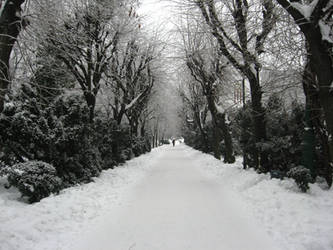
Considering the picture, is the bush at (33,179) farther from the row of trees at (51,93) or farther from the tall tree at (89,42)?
the tall tree at (89,42)

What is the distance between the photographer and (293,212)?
16.5 ft

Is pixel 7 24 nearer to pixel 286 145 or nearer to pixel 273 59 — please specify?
pixel 273 59

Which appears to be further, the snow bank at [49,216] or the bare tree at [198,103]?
the bare tree at [198,103]

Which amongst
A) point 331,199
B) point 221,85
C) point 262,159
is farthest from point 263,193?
point 221,85

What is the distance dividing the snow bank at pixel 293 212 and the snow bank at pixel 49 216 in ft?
12.5

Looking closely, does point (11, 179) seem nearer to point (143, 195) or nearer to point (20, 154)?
point (20, 154)

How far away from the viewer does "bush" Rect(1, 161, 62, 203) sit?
588 cm

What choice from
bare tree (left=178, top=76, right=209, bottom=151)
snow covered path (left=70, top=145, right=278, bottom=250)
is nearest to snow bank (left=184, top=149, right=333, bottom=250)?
snow covered path (left=70, top=145, right=278, bottom=250)

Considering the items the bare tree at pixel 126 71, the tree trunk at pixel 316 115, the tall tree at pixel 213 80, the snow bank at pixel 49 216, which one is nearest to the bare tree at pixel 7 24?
the snow bank at pixel 49 216

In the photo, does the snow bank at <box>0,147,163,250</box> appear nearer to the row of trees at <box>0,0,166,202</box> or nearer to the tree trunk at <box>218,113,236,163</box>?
the row of trees at <box>0,0,166,202</box>

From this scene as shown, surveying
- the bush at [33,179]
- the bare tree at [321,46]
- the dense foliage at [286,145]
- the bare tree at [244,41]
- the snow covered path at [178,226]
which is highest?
the bare tree at [244,41]

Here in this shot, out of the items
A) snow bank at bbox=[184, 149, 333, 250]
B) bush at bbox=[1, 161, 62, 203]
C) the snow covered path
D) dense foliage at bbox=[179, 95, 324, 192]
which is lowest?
the snow covered path

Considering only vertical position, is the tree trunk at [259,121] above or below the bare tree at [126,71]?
below

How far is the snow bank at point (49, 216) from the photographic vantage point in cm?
396
